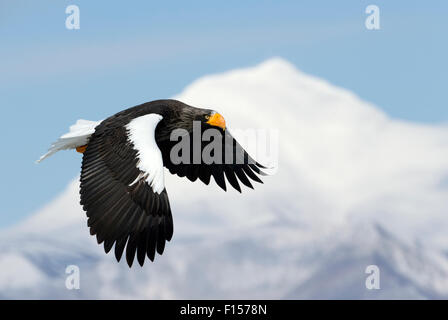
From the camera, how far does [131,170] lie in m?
12.5

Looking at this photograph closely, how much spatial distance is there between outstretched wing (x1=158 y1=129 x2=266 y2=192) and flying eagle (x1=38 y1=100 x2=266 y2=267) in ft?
2.76

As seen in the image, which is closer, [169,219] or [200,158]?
[169,219]

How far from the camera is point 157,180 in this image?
1231cm

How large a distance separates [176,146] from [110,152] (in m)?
2.36

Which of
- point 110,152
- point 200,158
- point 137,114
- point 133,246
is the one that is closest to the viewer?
point 133,246

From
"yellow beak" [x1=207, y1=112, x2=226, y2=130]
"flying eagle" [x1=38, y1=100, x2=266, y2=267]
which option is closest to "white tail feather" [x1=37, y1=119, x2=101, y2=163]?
"flying eagle" [x1=38, y1=100, x2=266, y2=267]

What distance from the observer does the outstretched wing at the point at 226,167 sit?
1574cm

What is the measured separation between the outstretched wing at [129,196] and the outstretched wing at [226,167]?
2.76 meters

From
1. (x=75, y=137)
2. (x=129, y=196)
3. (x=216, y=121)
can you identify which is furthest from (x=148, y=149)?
(x=216, y=121)

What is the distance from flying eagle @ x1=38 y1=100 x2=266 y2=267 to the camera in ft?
39.3

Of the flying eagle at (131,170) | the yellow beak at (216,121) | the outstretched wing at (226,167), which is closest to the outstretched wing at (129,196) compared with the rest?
the flying eagle at (131,170)
